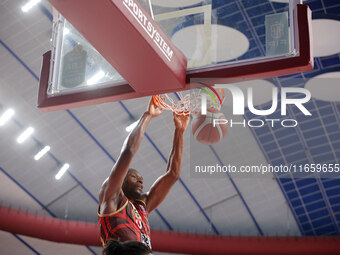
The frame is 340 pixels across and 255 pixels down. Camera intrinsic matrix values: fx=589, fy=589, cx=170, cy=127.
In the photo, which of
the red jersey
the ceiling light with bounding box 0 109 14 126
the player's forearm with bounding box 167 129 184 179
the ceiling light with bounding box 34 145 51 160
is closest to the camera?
the red jersey

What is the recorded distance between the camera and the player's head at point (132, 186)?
21.0 ft

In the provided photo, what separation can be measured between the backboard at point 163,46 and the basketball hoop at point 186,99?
0.22m

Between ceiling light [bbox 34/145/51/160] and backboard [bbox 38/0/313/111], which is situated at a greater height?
ceiling light [bbox 34/145/51/160]

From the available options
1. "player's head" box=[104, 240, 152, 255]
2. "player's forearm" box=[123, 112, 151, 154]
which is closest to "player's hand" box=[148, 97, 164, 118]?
"player's forearm" box=[123, 112, 151, 154]

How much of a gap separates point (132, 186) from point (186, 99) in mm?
1510

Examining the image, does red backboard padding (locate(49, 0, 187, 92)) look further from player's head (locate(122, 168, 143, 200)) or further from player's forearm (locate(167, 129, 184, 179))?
player's head (locate(122, 168, 143, 200))

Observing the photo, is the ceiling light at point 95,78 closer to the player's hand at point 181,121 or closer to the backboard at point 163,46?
the backboard at point 163,46

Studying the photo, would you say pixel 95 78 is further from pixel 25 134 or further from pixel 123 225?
pixel 25 134

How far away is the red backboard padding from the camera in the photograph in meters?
5.70

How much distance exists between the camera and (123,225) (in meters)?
5.66

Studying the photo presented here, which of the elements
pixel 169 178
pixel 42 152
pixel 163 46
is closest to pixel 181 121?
pixel 169 178

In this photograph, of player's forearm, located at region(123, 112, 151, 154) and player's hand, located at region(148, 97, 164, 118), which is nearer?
player's forearm, located at region(123, 112, 151, 154)

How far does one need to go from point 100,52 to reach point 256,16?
1.69 metres

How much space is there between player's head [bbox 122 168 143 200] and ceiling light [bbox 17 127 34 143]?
9.22m
